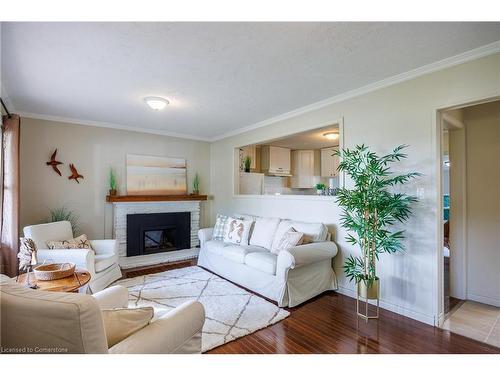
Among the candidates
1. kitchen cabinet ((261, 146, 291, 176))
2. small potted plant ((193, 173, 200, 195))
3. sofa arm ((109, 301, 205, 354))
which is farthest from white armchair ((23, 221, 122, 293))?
kitchen cabinet ((261, 146, 291, 176))

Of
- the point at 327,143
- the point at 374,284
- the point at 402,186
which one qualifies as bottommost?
the point at 374,284

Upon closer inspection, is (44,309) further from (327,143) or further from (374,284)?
(327,143)

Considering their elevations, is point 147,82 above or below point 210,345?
above

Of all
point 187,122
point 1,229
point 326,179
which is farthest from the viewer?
point 326,179

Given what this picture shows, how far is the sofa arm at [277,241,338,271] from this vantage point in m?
2.72

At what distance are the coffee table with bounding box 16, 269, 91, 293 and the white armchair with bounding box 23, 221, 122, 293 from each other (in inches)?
25.5

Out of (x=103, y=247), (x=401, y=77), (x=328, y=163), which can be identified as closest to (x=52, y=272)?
(x=103, y=247)

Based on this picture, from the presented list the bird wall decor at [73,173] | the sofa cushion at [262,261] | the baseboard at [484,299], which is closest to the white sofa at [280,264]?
the sofa cushion at [262,261]

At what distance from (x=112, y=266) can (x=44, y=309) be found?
9.35 ft

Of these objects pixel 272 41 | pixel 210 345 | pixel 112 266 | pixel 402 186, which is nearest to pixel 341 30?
pixel 272 41

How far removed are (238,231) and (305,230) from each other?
1.12 meters

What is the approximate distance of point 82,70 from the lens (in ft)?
8.04

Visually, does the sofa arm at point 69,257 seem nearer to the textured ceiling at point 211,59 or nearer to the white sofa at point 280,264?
the white sofa at point 280,264

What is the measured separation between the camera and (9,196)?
10.3ft
